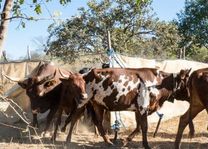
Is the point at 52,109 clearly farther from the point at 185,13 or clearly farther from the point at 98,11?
the point at 185,13

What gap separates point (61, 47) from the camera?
25562 mm

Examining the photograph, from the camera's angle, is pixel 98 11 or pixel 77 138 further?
pixel 98 11

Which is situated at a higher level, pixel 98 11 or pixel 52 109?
pixel 98 11

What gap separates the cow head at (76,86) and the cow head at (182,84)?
1.93 meters

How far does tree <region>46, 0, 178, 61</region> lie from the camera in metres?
25.3

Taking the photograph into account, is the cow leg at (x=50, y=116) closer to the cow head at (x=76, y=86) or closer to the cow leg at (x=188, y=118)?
the cow head at (x=76, y=86)

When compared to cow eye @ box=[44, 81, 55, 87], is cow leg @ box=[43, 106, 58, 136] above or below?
below

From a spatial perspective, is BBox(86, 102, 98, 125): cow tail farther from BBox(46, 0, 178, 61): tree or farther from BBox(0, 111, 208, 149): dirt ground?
BBox(46, 0, 178, 61): tree

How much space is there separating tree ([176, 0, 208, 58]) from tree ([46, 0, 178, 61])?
28.5 ft

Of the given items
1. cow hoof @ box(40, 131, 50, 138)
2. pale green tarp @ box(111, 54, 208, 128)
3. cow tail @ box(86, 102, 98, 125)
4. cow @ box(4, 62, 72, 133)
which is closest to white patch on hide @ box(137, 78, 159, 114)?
cow tail @ box(86, 102, 98, 125)

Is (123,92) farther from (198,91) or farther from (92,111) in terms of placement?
(198,91)

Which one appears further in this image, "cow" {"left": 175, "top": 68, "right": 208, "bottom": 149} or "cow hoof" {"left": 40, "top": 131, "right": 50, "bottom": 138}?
"cow hoof" {"left": 40, "top": 131, "right": 50, "bottom": 138}

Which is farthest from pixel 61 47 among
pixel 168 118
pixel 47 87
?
pixel 47 87

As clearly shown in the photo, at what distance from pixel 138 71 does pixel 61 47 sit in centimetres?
1621
